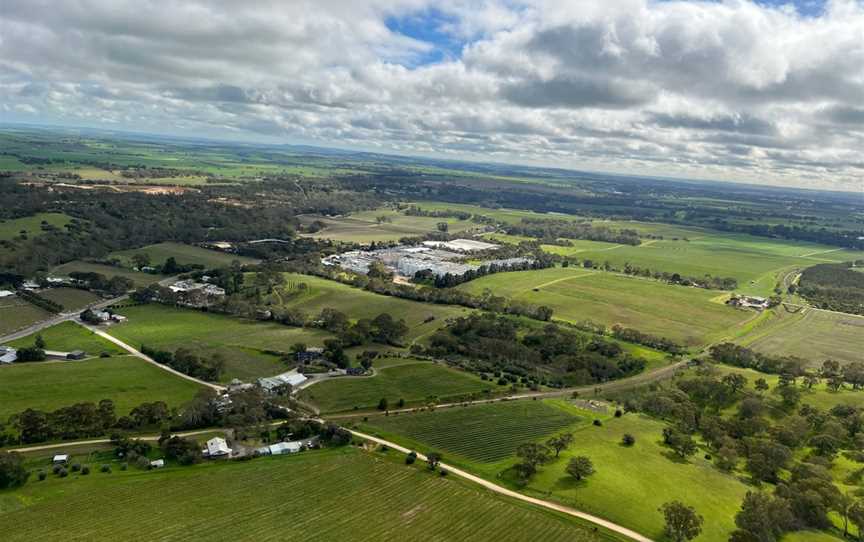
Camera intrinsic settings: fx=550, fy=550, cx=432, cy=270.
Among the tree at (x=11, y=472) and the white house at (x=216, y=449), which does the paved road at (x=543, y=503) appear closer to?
the white house at (x=216, y=449)

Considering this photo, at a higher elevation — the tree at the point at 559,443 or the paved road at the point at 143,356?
the tree at the point at 559,443

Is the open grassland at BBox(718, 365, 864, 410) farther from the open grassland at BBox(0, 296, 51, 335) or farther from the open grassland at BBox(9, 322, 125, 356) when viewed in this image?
the open grassland at BBox(0, 296, 51, 335)

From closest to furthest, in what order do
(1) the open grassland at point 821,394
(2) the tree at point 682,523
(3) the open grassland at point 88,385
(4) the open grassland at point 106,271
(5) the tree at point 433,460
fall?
(2) the tree at point 682,523
(5) the tree at point 433,460
(3) the open grassland at point 88,385
(1) the open grassland at point 821,394
(4) the open grassland at point 106,271

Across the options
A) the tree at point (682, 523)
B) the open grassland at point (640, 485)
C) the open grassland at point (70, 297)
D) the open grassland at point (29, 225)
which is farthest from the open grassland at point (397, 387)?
the open grassland at point (29, 225)

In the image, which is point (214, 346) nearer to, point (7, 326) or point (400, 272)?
point (7, 326)

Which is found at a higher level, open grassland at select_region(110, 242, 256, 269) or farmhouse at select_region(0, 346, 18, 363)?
open grassland at select_region(110, 242, 256, 269)

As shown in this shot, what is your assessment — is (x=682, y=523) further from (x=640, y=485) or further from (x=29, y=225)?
(x=29, y=225)

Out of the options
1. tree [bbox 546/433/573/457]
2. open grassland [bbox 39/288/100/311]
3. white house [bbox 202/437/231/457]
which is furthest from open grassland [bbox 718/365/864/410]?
open grassland [bbox 39/288/100/311]
